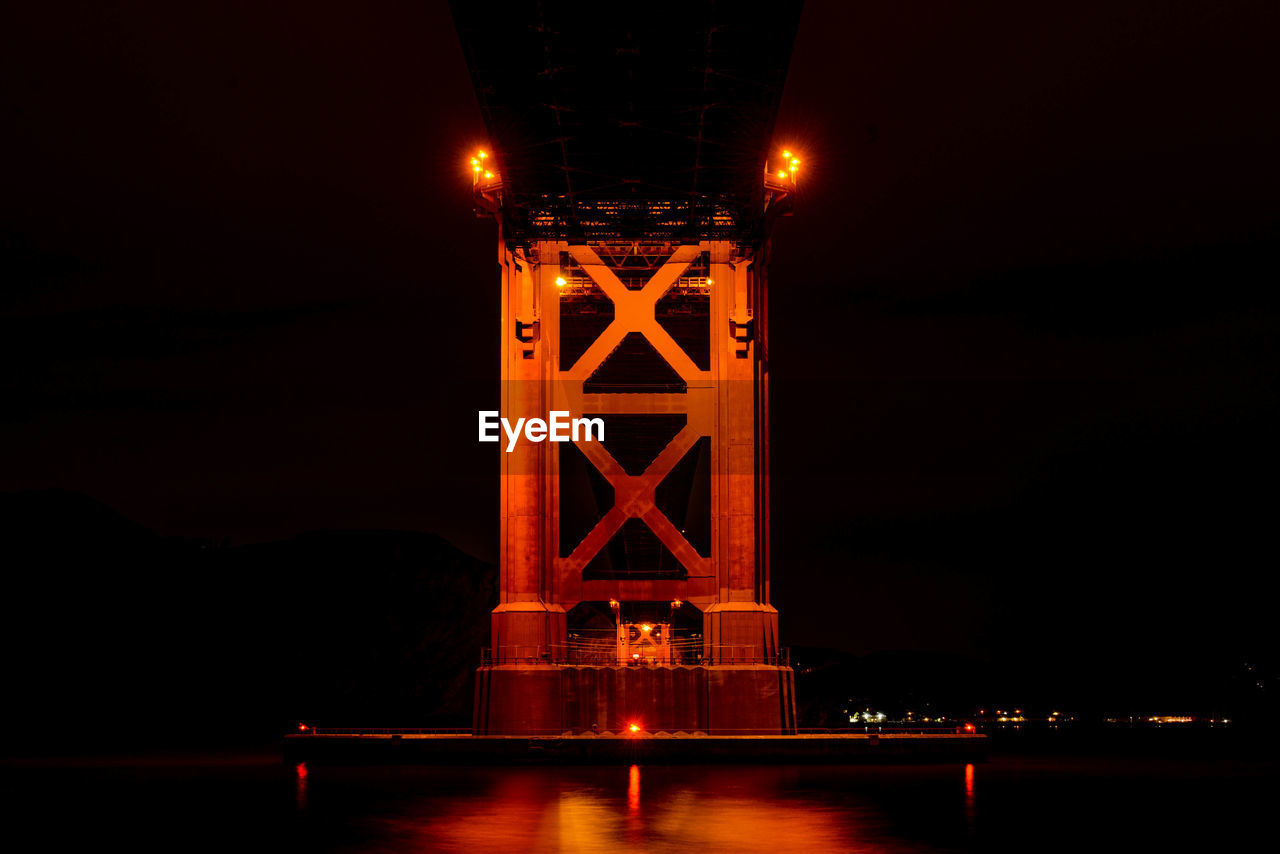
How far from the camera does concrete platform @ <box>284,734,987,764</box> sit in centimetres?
2783

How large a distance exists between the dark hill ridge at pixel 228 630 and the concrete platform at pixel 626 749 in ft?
202

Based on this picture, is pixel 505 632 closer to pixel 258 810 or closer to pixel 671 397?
pixel 671 397

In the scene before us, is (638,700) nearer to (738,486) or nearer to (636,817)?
(738,486)

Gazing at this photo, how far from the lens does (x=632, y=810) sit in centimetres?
1914

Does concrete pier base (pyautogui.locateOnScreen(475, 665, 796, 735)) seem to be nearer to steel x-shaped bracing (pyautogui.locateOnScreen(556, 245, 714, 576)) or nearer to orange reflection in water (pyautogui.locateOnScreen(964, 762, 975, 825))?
steel x-shaped bracing (pyautogui.locateOnScreen(556, 245, 714, 576))

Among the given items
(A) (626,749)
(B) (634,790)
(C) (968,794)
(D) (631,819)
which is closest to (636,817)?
(D) (631,819)

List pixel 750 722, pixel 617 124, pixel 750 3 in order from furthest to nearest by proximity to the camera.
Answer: pixel 750 722 → pixel 617 124 → pixel 750 3

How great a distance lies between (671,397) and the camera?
31.7 meters

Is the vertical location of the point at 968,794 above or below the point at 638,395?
below

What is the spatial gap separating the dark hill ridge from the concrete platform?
61418 millimetres

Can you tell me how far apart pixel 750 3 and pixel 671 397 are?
408 inches

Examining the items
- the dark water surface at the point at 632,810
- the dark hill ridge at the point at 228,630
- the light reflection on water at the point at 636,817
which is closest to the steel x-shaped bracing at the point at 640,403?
the dark water surface at the point at 632,810

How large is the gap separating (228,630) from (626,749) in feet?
316

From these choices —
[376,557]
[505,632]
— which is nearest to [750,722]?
[505,632]
